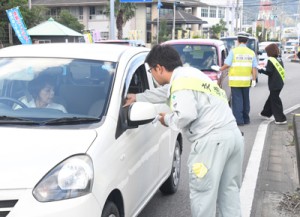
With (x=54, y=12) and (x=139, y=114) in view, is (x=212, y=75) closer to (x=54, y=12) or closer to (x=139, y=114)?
(x=139, y=114)

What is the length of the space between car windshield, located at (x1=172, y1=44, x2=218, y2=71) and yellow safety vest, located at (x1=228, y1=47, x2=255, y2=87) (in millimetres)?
1008

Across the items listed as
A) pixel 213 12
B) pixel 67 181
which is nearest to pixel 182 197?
pixel 67 181

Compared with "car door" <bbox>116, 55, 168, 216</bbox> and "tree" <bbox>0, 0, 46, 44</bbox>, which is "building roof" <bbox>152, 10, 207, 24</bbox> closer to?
"tree" <bbox>0, 0, 46, 44</bbox>

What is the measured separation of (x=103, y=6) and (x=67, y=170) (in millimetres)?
60841

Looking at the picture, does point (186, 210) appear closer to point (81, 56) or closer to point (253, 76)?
point (81, 56)

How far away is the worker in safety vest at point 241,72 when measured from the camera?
9.33 meters

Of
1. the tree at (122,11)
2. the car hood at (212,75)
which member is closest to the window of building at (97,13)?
the tree at (122,11)

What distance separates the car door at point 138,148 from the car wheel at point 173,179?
2.30 feet

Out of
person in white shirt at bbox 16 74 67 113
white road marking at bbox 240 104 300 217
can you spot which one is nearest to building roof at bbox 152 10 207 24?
white road marking at bbox 240 104 300 217

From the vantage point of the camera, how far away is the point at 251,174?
19.5 ft

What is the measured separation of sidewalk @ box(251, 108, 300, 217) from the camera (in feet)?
15.3

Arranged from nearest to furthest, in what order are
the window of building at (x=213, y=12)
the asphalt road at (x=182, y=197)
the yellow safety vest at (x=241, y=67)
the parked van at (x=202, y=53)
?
the asphalt road at (x=182, y=197) → the yellow safety vest at (x=241, y=67) → the parked van at (x=202, y=53) → the window of building at (x=213, y=12)

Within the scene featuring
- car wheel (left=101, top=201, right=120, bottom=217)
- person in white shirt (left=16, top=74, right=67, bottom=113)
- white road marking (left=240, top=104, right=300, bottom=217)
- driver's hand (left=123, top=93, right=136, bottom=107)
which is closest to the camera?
car wheel (left=101, top=201, right=120, bottom=217)

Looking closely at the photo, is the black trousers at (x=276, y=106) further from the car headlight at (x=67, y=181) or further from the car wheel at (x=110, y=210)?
the car headlight at (x=67, y=181)
